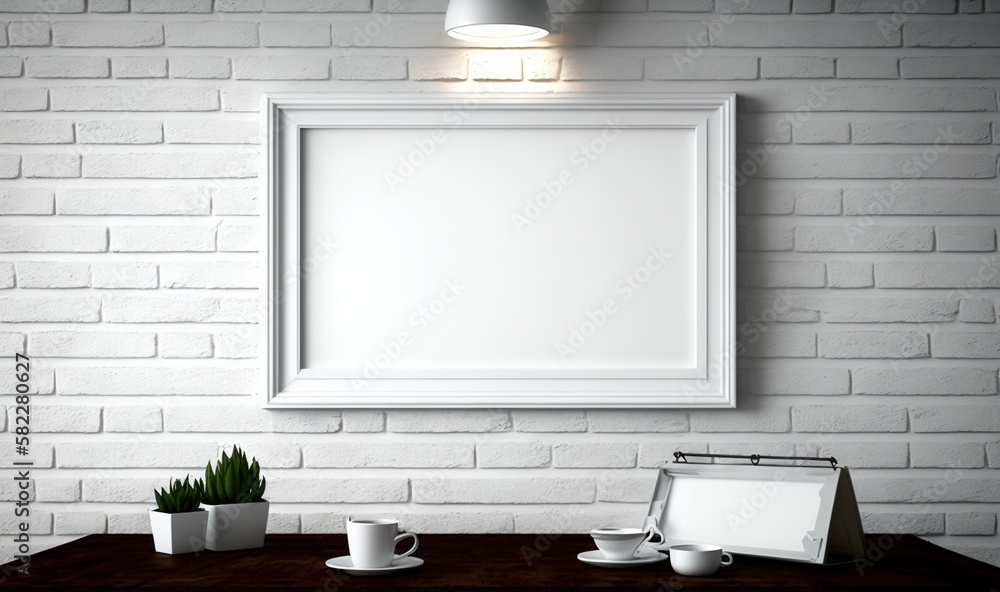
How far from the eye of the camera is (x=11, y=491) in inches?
80.1

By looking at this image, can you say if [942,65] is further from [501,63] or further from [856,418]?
[501,63]

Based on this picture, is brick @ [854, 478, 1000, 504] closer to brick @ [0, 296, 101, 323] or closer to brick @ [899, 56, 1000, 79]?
brick @ [899, 56, 1000, 79]

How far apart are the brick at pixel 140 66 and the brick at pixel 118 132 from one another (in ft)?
0.37

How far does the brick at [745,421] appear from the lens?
6.65 ft

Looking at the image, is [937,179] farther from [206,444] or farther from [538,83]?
[206,444]

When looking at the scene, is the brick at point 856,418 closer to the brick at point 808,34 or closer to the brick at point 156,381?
the brick at point 808,34

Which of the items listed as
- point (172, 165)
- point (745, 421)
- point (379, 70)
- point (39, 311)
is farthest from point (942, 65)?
point (39, 311)

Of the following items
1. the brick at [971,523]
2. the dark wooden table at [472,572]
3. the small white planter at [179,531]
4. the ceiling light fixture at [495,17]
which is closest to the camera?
the dark wooden table at [472,572]

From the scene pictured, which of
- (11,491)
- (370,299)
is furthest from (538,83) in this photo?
(11,491)

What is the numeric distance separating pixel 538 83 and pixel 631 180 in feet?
1.03

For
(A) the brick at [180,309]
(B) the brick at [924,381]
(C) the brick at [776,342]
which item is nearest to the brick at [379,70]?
(A) the brick at [180,309]

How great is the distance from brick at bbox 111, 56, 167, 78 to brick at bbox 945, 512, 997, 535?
210 centimetres

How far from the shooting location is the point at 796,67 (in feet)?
6.73

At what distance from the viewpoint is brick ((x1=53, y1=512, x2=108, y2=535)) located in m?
2.03
